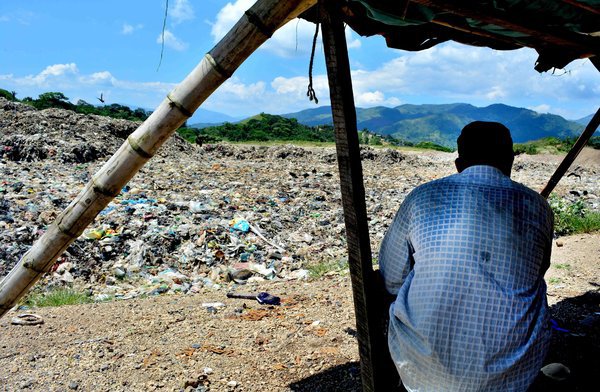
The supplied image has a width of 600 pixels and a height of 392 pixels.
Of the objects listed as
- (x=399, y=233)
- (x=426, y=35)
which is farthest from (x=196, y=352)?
(x=426, y=35)

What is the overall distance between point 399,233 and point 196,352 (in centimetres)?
222

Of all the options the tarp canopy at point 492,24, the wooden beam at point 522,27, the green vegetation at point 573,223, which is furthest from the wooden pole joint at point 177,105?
the green vegetation at point 573,223

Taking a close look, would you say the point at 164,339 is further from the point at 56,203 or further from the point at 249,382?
the point at 56,203

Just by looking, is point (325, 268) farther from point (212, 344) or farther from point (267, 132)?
point (267, 132)

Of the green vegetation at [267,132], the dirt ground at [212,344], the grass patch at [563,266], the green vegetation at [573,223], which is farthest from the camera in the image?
the green vegetation at [267,132]

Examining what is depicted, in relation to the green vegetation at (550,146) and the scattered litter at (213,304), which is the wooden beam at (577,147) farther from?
the green vegetation at (550,146)

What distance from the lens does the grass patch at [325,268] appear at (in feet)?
18.7

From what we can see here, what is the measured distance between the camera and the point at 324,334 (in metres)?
3.73

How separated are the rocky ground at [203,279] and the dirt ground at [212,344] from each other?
1cm

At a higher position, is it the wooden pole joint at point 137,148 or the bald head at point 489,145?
the wooden pole joint at point 137,148

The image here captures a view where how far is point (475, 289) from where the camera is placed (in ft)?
5.29

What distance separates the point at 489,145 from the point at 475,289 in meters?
0.57

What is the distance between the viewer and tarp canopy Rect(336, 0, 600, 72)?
7.12ft

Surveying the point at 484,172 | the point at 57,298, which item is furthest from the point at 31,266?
the point at 57,298
